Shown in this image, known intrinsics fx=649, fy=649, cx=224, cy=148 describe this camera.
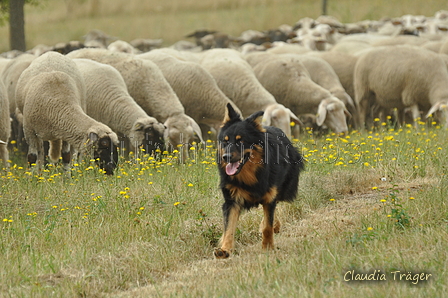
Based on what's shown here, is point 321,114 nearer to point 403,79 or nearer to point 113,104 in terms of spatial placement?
point 403,79

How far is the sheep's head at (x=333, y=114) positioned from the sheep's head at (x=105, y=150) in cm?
565

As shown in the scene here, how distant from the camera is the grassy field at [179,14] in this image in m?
37.9

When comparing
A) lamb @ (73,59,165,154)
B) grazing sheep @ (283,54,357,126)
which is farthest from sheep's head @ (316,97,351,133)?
lamb @ (73,59,165,154)

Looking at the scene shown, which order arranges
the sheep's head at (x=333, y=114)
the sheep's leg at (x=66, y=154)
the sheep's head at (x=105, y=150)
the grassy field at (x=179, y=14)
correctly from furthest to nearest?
1. the grassy field at (x=179, y=14)
2. the sheep's head at (x=333, y=114)
3. the sheep's leg at (x=66, y=154)
4. the sheep's head at (x=105, y=150)

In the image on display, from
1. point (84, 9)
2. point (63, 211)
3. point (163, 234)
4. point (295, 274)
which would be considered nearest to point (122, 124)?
point (63, 211)

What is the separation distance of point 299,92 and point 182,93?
9.18 ft

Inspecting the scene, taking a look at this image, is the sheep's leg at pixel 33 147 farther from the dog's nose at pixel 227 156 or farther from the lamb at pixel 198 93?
the dog's nose at pixel 227 156

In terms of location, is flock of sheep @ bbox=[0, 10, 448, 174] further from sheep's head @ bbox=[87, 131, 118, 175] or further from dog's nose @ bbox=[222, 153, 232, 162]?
dog's nose @ bbox=[222, 153, 232, 162]

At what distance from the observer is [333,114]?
13.5 m

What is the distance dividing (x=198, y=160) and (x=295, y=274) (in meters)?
4.79

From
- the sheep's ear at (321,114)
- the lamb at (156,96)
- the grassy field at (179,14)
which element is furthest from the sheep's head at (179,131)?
the grassy field at (179,14)

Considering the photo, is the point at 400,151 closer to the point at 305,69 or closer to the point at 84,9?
the point at 305,69

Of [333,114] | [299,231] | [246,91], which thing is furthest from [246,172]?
[333,114]

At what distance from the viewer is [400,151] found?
8336mm
